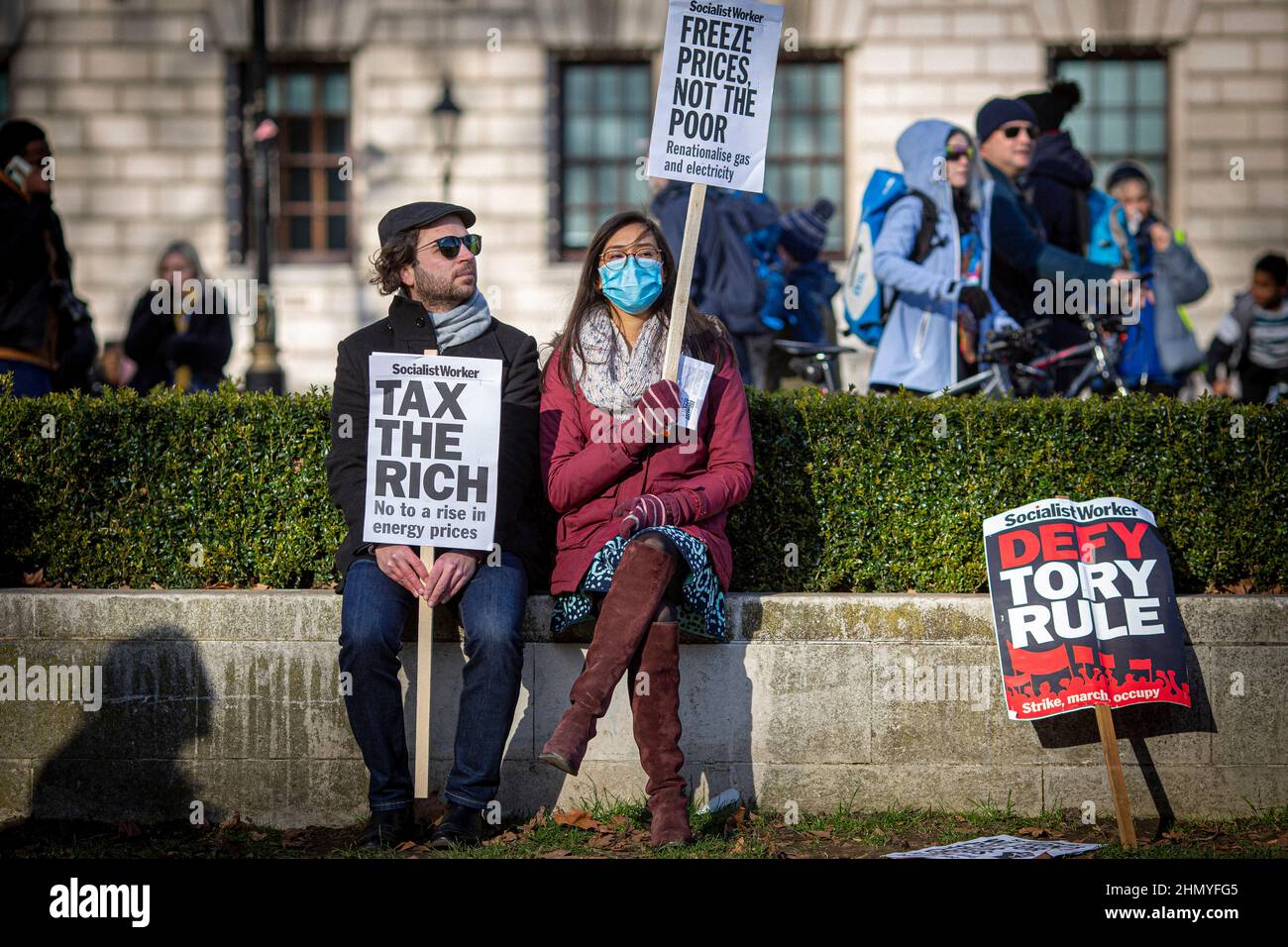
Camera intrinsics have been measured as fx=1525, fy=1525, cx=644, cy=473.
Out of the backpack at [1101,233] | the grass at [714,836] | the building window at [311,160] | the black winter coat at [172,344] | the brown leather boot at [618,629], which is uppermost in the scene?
the building window at [311,160]

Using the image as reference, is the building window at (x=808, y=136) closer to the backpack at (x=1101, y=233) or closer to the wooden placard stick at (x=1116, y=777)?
the backpack at (x=1101, y=233)

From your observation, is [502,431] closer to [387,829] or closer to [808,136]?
[387,829]

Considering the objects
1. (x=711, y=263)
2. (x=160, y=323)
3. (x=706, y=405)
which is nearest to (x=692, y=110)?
(x=706, y=405)

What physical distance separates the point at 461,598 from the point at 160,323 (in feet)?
18.3

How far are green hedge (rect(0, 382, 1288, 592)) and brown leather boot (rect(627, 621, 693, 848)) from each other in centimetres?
81

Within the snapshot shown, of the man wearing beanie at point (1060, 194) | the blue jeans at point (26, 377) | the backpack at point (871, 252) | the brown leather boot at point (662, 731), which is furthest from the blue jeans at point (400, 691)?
the man wearing beanie at point (1060, 194)

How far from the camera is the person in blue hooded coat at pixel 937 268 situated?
8.77m

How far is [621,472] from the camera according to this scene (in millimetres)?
5625

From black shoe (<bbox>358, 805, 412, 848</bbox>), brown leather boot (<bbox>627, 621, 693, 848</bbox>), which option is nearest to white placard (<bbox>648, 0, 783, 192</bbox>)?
brown leather boot (<bbox>627, 621, 693, 848</bbox>)

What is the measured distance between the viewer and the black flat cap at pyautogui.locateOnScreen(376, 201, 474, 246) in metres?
5.91

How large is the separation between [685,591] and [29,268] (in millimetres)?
4313

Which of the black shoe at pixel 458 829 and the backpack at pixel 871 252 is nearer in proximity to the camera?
the black shoe at pixel 458 829

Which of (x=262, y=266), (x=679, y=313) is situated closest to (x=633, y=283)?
(x=679, y=313)

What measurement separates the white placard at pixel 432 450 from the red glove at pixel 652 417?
0.50 m
